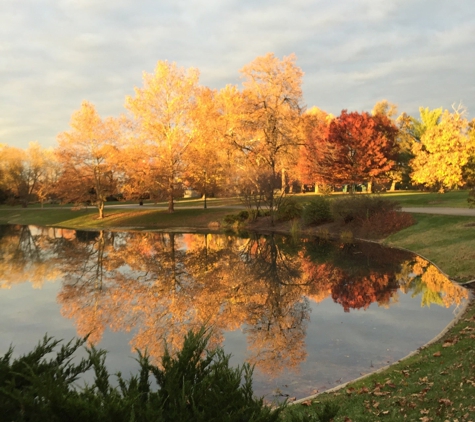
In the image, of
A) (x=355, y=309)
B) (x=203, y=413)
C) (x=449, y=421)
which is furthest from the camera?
(x=355, y=309)

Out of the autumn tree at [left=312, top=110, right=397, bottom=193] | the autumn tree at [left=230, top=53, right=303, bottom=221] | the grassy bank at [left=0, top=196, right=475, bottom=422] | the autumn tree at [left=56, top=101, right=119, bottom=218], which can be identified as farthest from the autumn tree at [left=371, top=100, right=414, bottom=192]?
the grassy bank at [left=0, top=196, right=475, bottom=422]

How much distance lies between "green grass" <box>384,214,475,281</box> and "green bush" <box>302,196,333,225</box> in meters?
6.11

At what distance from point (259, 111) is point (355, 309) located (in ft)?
88.0

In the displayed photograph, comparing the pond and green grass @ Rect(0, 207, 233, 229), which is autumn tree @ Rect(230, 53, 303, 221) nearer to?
green grass @ Rect(0, 207, 233, 229)

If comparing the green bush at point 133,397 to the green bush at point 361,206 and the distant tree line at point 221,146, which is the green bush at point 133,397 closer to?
the green bush at point 361,206

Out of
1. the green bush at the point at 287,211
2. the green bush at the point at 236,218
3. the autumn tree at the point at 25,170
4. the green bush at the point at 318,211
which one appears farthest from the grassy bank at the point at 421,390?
the autumn tree at the point at 25,170

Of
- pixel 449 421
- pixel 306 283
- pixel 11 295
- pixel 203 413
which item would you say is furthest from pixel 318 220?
pixel 203 413

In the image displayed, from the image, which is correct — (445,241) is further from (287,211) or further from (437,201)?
(437,201)

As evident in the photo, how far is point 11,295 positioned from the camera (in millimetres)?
15891

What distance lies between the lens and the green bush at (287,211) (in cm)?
3512

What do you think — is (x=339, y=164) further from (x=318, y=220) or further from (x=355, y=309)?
(x=355, y=309)

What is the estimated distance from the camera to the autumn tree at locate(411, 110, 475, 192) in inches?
1572

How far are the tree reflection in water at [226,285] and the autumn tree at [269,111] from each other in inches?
487

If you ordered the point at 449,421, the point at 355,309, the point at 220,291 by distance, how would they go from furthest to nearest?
the point at 220,291 < the point at 355,309 < the point at 449,421
